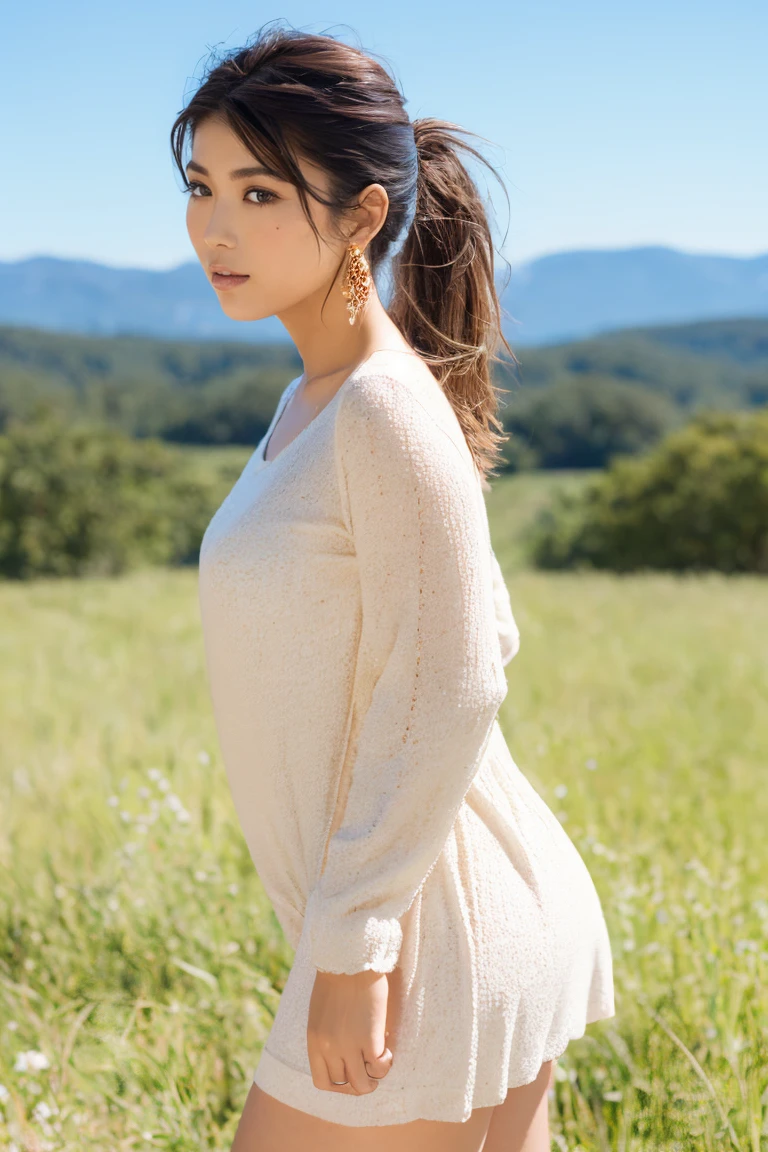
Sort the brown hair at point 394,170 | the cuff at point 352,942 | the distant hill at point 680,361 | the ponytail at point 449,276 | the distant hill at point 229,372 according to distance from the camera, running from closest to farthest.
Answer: the cuff at point 352,942, the brown hair at point 394,170, the ponytail at point 449,276, the distant hill at point 229,372, the distant hill at point 680,361

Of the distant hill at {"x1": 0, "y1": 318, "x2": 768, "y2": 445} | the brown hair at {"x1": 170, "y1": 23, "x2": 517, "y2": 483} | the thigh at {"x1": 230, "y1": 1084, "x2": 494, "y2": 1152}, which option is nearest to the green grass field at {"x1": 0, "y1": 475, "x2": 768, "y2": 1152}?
the thigh at {"x1": 230, "y1": 1084, "x2": 494, "y2": 1152}

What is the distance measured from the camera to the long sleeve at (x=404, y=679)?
3.81 feet

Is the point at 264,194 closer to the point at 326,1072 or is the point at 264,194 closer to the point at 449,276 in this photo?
the point at 449,276

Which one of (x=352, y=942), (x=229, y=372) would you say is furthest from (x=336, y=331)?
(x=229, y=372)

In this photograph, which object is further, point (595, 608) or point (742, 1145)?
point (595, 608)

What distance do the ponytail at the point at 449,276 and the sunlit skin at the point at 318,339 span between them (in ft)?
0.67

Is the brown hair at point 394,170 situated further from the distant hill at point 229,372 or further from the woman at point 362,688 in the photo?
the distant hill at point 229,372

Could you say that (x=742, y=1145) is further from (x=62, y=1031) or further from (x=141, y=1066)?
(x=62, y=1031)

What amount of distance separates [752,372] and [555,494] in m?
68.8

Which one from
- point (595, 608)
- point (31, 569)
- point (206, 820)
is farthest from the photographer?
point (31, 569)

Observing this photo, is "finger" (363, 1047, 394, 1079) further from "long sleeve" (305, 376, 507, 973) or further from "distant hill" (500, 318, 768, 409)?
"distant hill" (500, 318, 768, 409)

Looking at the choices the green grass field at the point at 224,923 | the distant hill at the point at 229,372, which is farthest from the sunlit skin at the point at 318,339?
the distant hill at the point at 229,372

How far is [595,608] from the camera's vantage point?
35.5 feet

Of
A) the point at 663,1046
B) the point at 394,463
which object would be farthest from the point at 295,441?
the point at 663,1046
